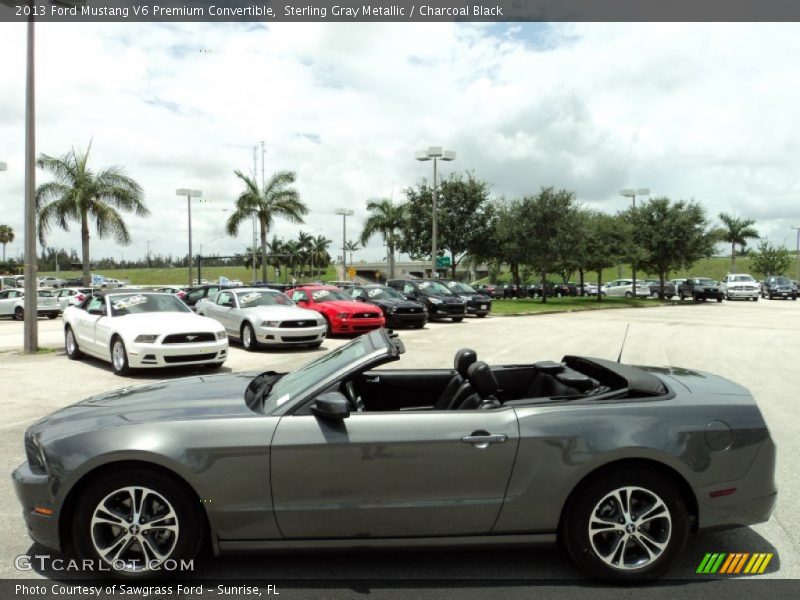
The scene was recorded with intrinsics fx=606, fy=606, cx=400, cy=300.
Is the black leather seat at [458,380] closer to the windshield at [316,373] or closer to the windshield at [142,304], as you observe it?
the windshield at [316,373]

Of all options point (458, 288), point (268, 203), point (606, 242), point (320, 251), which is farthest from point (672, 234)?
point (320, 251)

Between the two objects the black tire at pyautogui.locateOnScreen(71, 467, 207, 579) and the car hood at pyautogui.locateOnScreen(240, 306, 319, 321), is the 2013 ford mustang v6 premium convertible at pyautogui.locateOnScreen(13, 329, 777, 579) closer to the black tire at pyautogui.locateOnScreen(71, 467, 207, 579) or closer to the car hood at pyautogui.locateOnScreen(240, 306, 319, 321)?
the black tire at pyautogui.locateOnScreen(71, 467, 207, 579)

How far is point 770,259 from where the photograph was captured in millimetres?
68750

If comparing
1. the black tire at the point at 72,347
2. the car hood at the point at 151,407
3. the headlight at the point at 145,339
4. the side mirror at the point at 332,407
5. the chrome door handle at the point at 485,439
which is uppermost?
the side mirror at the point at 332,407

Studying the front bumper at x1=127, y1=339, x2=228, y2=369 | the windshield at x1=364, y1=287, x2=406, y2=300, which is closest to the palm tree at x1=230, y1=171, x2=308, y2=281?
the windshield at x1=364, y1=287, x2=406, y2=300

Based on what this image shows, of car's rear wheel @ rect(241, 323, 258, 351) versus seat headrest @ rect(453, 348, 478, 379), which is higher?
seat headrest @ rect(453, 348, 478, 379)

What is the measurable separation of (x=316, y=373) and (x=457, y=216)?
35766 millimetres

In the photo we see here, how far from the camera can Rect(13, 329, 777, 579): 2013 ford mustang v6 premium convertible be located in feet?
10.2

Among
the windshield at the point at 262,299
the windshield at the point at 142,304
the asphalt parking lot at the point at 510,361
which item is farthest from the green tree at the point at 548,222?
the windshield at the point at 142,304

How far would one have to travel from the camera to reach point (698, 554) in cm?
354

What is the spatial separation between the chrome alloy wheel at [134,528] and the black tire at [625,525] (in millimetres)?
2081

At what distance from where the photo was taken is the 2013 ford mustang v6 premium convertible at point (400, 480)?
10.2ft

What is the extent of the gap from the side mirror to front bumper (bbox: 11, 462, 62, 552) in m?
1.43

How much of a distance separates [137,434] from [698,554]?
323 cm
